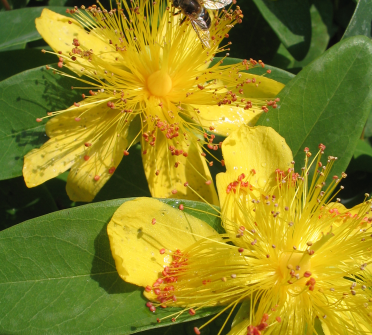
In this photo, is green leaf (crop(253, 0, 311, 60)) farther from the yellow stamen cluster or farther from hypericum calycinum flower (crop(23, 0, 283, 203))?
the yellow stamen cluster

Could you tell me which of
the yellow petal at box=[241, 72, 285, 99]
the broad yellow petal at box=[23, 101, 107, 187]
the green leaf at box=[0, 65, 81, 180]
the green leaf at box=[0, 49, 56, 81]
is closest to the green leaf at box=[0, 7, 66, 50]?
the green leaf at box=[0, 49, 56, 81]

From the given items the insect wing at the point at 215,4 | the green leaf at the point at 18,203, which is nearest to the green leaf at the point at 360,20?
the insect wing at the point at 215,4

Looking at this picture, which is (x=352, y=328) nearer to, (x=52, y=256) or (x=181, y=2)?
(x=52, y=256)

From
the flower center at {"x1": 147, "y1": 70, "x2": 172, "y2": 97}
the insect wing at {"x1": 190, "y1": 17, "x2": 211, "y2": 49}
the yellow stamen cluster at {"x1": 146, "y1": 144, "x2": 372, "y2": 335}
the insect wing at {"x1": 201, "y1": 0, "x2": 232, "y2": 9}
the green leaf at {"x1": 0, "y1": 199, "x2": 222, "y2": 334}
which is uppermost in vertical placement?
the insect wing at {"x1": 201, "y1": 0, "x2": 232, "y2": 9}

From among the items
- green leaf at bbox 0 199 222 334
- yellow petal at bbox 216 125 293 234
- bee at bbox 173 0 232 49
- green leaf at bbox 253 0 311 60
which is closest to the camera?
green leaf at bbox 0 199 222 334

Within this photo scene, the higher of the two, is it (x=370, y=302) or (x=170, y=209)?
(x=170, y=209)

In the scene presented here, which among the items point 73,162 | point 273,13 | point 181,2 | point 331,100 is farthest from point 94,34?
point 331,100

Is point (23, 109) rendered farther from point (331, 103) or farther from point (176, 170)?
point (331, 103)
